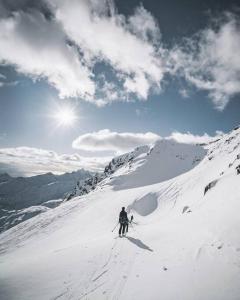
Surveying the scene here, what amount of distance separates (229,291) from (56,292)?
20.9 feet

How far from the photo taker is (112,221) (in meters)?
47.1

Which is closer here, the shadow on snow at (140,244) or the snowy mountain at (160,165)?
the shadow on snow at (140,244)

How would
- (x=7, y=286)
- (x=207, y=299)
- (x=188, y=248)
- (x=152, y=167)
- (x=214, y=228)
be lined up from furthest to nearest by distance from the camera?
1. (x=152, y=167)
2. (x=214, y=228)
3. (x=188, y=248)
4. (x=7, y=286)
5. (x=207, y=299)

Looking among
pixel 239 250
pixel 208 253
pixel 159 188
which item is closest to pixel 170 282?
pixel 208 253

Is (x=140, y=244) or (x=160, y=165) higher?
(x=160, y=165)

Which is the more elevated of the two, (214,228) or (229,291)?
(214,228)

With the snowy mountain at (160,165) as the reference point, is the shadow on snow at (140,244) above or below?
below

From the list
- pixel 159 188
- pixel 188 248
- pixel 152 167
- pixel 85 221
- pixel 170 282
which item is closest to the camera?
pixel 170 282

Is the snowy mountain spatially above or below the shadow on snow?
above

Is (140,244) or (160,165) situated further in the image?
(160,165)

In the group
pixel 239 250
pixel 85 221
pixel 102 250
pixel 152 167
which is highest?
pixel 152 167

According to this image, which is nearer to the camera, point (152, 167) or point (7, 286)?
point (7, 286)

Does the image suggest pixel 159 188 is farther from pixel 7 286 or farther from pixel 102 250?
pixel 7 286

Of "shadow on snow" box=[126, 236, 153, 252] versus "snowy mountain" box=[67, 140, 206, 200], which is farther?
"snowy mountain" box=[67, 140, 206, 200]
